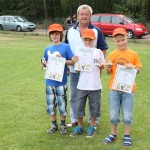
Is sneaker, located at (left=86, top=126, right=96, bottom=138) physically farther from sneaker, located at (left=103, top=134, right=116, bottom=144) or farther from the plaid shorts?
the plaid shorts

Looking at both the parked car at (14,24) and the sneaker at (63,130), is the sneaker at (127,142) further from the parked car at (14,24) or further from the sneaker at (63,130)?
the parked car at (14,24)

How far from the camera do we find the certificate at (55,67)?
17.5 ft

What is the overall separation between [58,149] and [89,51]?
4.73 feet

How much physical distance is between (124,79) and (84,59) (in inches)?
26.2

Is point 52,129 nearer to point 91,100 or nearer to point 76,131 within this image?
point 76,131

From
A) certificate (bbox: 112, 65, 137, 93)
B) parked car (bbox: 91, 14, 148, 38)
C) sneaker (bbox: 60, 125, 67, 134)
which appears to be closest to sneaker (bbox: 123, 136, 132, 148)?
certificate (bbox: 112, 65, 137, 93)

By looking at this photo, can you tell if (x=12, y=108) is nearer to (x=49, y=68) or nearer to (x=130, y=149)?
(x=49, y=68)

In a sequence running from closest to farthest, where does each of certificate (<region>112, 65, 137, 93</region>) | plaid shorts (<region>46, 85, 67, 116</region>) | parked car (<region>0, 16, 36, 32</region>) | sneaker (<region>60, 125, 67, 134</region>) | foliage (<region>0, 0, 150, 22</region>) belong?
certificate (<region>112, 65, 137, 93</region>) → plaid shorts (<region>46, 85, 67, 116</region>) → sneaker (<region>60, 125, 67, 134</region>) → parked car (<region>0, 16, 36, 32</region>) → foliage (<region>0, 0, 150, 22</region>)

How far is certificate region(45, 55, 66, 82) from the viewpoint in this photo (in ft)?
17.5

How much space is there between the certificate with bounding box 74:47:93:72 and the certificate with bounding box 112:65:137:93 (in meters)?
0.47

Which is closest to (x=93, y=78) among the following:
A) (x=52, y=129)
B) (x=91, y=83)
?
(x=91, y=83)

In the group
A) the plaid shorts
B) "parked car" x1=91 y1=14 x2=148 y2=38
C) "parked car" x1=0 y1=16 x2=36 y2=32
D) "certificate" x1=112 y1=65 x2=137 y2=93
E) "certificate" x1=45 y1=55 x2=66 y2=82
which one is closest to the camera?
"certificate" x1=112 y1=65 x2=137 y2=93

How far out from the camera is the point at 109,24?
2669 cm

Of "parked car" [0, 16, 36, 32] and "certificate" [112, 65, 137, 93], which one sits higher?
"certificate" [112, 65, 137, 93]
